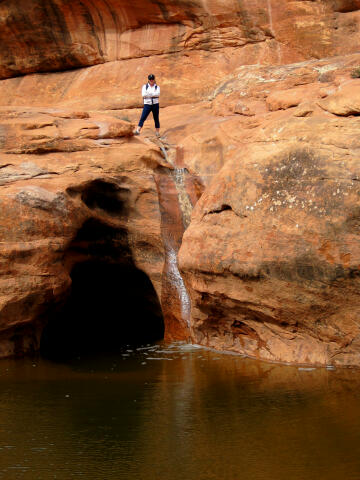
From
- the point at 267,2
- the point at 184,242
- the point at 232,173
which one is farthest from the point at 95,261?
the point at 267,2

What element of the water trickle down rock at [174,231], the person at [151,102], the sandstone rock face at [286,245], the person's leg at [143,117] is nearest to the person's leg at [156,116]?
the person at [151,102]

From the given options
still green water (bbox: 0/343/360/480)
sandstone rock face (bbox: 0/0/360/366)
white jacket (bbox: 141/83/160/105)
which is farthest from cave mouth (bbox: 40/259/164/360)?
white jacket (bbox: 141/83/160/105)

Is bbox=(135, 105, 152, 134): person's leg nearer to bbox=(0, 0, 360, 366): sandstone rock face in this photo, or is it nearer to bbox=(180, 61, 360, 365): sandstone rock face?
bbox=(0, 0, 360, 366): sandstone rock face

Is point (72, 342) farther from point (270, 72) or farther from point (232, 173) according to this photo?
point (270, 72)

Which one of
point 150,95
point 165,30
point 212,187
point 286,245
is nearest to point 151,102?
point 150,95

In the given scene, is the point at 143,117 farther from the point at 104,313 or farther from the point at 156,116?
the point at 104,313

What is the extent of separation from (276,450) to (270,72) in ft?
29.1

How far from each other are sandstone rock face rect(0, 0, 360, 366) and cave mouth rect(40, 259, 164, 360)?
0.13 meters

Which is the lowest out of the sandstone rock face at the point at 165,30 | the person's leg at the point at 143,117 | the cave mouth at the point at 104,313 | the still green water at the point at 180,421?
the still green water at the point at 180,421

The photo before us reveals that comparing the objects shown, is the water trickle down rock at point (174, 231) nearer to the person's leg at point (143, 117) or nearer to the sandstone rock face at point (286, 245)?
the person's leg at point (143, 117)

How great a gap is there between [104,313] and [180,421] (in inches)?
277

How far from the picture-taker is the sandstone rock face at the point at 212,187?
8539 millimetres

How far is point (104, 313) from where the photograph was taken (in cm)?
1353

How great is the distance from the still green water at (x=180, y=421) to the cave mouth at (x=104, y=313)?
1953 mm
